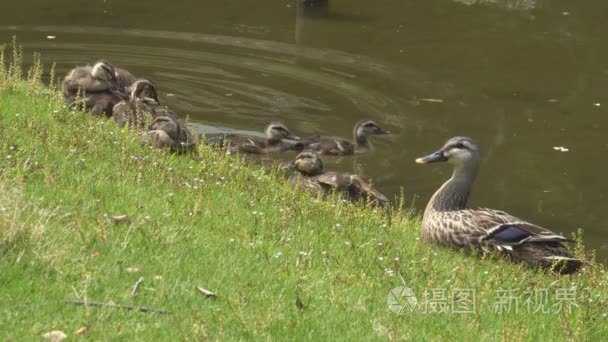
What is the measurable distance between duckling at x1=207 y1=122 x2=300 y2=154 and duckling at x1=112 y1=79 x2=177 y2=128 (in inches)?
34.2

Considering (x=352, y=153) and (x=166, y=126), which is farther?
(x=352, y=153)

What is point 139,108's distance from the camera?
1160cm

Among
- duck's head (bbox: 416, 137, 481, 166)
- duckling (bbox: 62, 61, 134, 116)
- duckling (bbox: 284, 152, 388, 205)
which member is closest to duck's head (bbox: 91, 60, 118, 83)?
duckling (bbox: 62, 61, 134, 116)

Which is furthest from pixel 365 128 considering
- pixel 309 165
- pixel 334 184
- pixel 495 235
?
Result: pixel 495 235

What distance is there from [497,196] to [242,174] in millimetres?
3591

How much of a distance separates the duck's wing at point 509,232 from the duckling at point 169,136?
3099mm

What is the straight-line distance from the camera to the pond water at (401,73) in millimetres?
12664

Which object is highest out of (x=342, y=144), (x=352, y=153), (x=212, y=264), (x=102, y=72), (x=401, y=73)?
(x=212, y=264)

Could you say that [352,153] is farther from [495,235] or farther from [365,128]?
[495,235]

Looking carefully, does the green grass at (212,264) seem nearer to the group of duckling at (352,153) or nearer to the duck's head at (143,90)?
the group of duckling at (352,153)

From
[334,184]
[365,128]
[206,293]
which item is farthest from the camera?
[365,128]

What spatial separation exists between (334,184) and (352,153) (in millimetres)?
2069

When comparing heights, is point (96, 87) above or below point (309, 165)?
above

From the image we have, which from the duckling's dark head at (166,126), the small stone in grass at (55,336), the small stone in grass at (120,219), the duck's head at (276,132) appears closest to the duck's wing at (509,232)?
the small stone in grass at (120,219)
